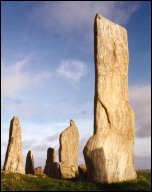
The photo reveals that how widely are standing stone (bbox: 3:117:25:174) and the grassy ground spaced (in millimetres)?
6384

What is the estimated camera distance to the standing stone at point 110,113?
2244 centimetres

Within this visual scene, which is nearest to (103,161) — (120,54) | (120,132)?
(120,132)

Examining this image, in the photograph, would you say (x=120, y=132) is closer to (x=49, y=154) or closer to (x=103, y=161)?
(x=103, y=161)

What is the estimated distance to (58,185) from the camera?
69.6 feet

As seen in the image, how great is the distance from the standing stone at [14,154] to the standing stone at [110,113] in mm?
8003

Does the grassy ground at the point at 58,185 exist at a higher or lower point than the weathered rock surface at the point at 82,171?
lower

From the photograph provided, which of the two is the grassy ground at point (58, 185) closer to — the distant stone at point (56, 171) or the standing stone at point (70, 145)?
the distant stone at point (56, 171)

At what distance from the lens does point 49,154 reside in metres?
34.9

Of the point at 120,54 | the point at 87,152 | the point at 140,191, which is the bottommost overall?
the point at 140,191

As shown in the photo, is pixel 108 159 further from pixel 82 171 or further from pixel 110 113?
pixel 82 171

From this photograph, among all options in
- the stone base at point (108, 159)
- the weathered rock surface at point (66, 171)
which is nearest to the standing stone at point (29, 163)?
the weathered rock surface at point (66, 171)

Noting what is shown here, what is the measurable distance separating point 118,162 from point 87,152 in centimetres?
175

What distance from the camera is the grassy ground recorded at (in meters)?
20.6

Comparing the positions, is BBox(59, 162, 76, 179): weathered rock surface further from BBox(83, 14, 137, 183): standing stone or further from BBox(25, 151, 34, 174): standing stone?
BBox(25, 151, 34, 174): standing stone
